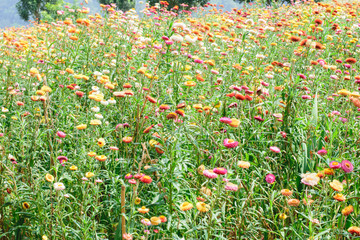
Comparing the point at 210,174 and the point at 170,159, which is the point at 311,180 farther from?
the point at 170,159

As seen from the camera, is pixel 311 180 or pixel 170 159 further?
pixel 170 159

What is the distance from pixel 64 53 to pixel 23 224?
108 inches

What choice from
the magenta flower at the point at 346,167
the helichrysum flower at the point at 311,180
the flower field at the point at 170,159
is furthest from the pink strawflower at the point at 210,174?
the magenta flower at the point at 346,167

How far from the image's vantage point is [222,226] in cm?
209

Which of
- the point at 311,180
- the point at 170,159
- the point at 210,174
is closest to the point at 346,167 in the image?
the point at 311,180

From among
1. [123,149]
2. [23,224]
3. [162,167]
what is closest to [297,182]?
[162,167]

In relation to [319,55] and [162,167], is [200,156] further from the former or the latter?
[319,55]

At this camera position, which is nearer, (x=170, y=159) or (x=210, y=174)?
(x=210, y=174)

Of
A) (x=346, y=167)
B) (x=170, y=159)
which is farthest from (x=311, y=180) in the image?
(x=170, y=159)

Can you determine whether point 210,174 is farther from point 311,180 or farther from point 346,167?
point 346,167

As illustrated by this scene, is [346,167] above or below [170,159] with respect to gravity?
above

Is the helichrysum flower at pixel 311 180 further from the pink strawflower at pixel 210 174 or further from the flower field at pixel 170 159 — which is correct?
the pink strawflower at pixel 210 174

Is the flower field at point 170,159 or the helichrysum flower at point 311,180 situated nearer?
the helichrysum flower at point 311,180

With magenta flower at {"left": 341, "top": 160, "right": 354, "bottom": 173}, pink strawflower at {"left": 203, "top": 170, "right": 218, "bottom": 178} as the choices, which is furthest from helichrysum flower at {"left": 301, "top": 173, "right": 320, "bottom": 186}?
pink strawflower at {"left": 203, "top": 170, "right": 218, "bottom": 178}
